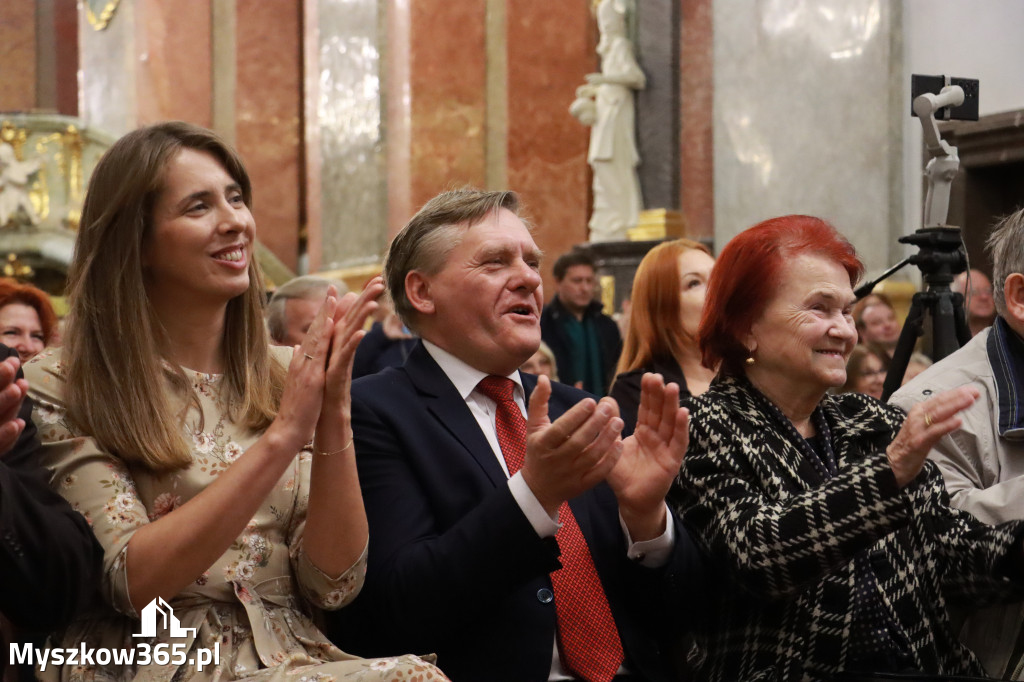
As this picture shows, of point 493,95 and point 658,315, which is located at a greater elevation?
point 493,95

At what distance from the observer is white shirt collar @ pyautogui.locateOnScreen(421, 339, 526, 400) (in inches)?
97.0

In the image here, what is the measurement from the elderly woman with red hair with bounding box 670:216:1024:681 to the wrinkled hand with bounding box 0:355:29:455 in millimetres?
1256

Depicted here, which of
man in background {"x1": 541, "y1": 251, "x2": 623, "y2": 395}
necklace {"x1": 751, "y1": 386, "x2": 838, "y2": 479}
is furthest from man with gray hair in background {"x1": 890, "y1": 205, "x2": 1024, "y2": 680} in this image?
man in background {"x1": 541, "y1": 251, "x2": 623, "y2": 395}

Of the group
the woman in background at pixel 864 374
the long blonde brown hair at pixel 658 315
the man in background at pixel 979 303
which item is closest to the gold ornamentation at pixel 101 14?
the man in background at pixel 979 303

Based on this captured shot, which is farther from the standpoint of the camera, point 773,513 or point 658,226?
point 658,226

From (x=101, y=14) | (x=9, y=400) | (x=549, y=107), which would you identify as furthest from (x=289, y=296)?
(x=101, y=14)

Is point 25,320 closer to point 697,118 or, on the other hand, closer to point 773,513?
point 773,513

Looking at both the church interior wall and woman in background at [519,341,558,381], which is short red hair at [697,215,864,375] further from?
the church interior wall

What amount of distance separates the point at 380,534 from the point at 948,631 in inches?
44.9

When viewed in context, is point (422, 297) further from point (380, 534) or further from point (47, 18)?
point (47, 18)

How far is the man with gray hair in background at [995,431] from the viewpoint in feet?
8.26

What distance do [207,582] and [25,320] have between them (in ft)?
8.44

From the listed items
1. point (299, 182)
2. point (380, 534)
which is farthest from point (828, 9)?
point (299, 182)

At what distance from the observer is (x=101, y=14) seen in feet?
49.9
